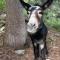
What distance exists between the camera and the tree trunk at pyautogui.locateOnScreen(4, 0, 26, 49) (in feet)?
21.6

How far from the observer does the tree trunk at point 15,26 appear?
260 inches

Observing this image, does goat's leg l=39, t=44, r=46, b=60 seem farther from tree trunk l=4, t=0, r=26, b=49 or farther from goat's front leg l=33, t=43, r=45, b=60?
tree trunk l=4, t=0, r=26, b=49

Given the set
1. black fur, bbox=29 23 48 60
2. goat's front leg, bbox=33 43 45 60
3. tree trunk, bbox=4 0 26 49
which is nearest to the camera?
black fur, bbox=29 23 48 60

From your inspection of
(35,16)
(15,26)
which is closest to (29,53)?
(15,26)

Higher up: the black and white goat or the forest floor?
the black and white goat

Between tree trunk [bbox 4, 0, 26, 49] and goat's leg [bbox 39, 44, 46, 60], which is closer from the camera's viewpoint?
goat's leg [bbox 39, 44, 46, 60]

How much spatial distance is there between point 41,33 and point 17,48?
212 cm

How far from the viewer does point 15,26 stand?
6.74m

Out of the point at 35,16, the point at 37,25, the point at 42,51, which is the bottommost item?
the point at 42,51

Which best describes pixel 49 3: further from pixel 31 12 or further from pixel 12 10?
pixel 12 10

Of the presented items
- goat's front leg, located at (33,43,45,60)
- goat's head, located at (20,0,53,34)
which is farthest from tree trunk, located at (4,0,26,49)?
goat's head, located at (20,0,53,34)

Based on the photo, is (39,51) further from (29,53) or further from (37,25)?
(29,53)

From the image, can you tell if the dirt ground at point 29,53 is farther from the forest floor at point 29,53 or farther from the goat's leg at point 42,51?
the goat's leg at point 42,51

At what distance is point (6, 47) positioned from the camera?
6941 millimetres
